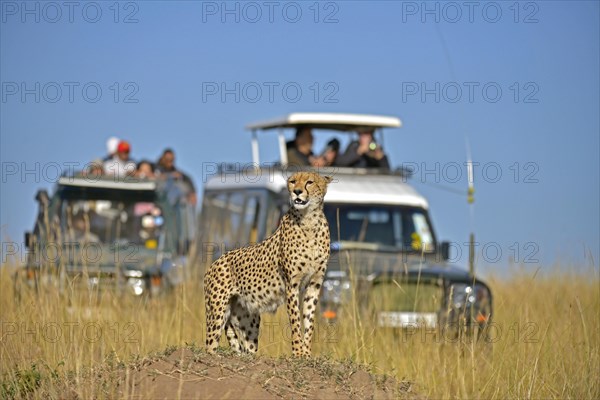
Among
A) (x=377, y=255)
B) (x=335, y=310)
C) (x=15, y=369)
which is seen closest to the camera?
(x=15, y=369)

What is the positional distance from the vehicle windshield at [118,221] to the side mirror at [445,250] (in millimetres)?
3863

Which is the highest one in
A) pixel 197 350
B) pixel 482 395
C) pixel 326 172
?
pixel 326 172

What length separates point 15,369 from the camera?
26.9 ft

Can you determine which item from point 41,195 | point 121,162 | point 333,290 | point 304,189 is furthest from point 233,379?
point 121,162

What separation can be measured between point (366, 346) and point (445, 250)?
3456mm

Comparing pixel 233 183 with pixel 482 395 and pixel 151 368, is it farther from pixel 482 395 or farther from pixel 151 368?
pixel 151 368

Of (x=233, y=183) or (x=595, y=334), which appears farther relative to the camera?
(x=233, y=183)

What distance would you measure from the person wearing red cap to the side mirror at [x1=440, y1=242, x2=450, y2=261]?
467cm

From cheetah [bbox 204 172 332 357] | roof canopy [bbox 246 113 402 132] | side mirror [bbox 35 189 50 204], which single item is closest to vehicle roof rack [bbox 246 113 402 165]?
roof canopy [bbox 246 113 402 132]

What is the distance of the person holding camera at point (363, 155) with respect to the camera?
1494 cm

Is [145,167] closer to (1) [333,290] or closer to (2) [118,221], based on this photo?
(2) [118,221]

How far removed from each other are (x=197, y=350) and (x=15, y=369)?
1544mm

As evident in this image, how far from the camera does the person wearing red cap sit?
51.2 ft

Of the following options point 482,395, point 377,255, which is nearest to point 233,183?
point 377,255
